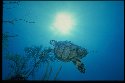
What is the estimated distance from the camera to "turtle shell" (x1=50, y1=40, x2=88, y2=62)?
89.7 inches

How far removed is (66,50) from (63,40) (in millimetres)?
107

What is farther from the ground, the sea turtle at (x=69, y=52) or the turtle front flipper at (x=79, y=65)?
the sea turtle at (x=69, y=52)

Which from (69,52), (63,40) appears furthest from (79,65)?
(63,40)

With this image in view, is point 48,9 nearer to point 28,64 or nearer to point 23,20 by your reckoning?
point 23,20

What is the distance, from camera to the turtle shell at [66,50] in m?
2.28

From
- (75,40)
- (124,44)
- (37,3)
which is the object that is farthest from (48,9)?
(124,44)

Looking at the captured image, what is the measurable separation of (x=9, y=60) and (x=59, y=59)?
507mm

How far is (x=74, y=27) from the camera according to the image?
90.0 inches

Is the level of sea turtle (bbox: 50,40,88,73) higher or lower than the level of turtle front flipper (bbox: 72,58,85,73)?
higher

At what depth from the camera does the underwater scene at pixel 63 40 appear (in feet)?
7.43

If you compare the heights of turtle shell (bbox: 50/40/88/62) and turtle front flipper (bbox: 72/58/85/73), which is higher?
turtle shell (bbox: 50/40/88/62)

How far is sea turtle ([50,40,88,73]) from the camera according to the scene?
7.43 ft

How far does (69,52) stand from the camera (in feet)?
7.53

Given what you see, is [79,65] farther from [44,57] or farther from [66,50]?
[44,57]
